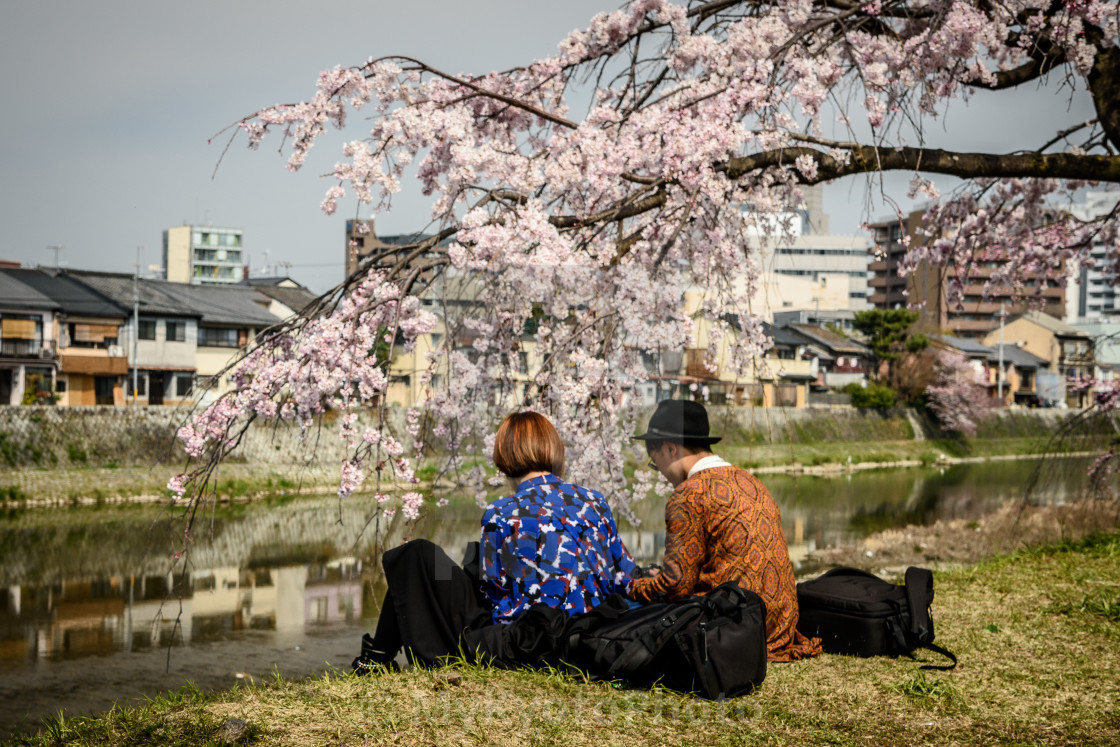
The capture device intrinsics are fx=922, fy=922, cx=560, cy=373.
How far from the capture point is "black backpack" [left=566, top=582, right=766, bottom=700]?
3068mm

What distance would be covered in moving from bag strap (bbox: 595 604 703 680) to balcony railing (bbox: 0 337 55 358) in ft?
91.5

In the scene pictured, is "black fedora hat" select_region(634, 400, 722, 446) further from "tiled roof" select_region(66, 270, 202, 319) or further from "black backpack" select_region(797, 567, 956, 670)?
"tiled roof" select_region(66, 270, 202, 319)

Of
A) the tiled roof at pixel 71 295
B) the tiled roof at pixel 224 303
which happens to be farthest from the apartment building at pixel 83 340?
the tiled roof at pixel 224 303

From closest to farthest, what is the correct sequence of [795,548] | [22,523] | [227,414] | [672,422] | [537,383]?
[672,422] → [227,414] → [537,383] → [795,548] → [22,523]

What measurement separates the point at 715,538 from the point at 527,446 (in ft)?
2.52

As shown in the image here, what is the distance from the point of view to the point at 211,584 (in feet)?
41.2

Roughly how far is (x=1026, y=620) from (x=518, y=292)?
10.6ft

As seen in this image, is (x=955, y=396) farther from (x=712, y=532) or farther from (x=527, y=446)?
(x=527, y=446)

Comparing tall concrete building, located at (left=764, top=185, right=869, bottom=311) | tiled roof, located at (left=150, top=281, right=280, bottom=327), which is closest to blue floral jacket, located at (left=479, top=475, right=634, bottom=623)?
tiled roof, located at (left=150, top=281, right=280, bottom=327)

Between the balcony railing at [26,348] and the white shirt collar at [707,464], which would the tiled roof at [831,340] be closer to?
the balcony railing at [26,348]

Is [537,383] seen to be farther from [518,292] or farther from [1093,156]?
[1093,156]

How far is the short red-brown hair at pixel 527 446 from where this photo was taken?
3.38 m

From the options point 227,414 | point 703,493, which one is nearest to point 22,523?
point 227,414

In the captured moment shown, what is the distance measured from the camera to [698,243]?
→ 529cm
